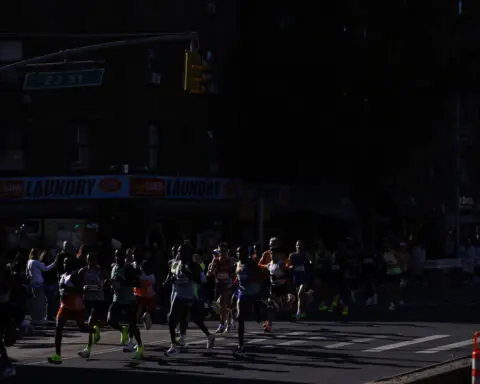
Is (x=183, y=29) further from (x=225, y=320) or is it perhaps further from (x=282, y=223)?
(x=225, y=320)

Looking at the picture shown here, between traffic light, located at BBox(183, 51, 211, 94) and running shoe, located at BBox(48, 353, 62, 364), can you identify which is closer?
running shoe, located at BBox(48, 353, 62, 364)

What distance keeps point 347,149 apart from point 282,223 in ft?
16.0

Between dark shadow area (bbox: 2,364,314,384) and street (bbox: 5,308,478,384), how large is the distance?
0.01m

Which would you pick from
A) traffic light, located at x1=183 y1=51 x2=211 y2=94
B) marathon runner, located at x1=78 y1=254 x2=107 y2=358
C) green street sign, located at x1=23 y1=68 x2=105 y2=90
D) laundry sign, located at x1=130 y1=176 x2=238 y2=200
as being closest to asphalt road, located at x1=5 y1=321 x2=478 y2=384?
marathon runner, located at x1=78 y1=254 x2=107 y2=358

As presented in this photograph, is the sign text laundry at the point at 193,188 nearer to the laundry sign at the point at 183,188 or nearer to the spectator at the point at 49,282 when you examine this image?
the laundry sign at the point at 183,188

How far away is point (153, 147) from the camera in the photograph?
40531 mm

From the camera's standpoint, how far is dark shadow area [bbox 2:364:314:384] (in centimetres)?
1562

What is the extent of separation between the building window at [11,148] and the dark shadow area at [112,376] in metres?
24.4

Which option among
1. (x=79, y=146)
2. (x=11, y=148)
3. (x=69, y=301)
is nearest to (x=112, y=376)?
(x=69, y=301)

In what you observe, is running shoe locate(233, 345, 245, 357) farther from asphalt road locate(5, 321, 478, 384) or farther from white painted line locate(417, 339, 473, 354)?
white painted line locate(417, 339, 473, 354)

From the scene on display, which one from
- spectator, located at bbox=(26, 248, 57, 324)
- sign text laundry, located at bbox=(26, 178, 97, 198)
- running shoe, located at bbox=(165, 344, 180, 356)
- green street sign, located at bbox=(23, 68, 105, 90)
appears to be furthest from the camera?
sign text laundry, located at bbox=(26, 178, 97, 198)

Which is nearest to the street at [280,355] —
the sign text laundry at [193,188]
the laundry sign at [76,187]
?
the laundry sign at [76,187]

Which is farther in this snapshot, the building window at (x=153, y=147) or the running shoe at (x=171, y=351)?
the building window at (x=153, y=147)

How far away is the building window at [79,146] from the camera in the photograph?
40062 mm
